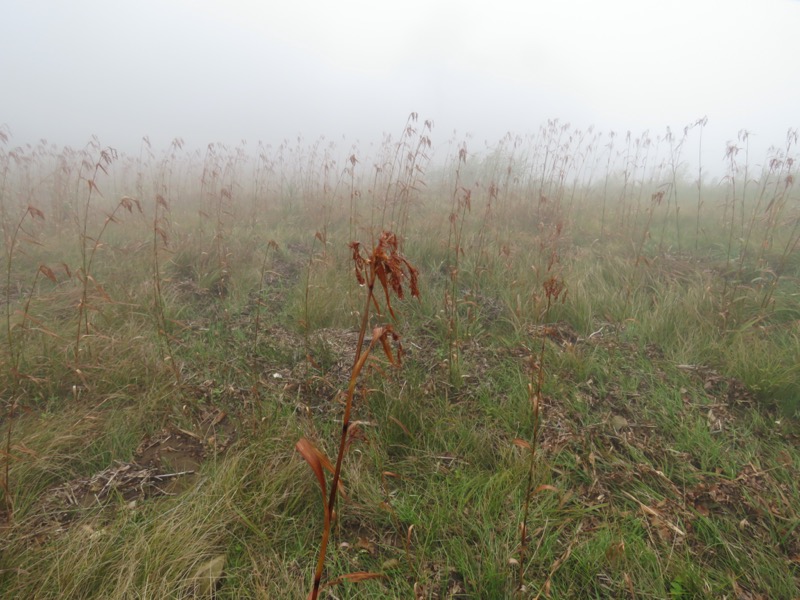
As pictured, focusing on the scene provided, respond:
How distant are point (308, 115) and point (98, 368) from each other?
32.8 m

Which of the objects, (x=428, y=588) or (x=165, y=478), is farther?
(x=165, y=478)

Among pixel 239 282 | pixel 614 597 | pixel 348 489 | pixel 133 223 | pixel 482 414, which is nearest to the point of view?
pixel 614 597

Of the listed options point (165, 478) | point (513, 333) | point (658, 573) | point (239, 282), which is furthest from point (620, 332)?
point (239, 282)

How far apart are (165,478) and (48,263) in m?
3.43

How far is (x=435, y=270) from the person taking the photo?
3436mm

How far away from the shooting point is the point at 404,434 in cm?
185

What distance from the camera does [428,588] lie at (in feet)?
4.12

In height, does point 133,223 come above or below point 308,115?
below

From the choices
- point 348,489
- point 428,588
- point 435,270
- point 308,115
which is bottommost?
point 428,588

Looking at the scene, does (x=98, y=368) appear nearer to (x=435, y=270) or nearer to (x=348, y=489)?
(x=348, y=489)

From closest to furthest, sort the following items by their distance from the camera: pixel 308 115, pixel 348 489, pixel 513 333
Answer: pixel 348 489 → pixel 513 333 → pixel 308 115

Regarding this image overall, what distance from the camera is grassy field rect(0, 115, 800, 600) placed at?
126cm

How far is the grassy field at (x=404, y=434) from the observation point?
1.26 meters

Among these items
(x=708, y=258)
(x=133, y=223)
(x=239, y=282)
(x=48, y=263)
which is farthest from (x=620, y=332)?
(x=133, y=223)
